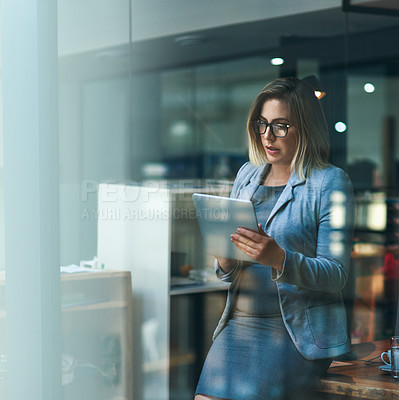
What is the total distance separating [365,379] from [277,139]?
818 mm

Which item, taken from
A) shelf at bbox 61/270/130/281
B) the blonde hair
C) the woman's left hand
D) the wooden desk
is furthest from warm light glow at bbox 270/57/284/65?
shelf at bbox 61/270/130/281

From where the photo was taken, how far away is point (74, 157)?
281cm

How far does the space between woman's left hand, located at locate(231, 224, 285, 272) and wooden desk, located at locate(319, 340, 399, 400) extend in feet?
1.22

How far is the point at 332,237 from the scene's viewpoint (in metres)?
1.96

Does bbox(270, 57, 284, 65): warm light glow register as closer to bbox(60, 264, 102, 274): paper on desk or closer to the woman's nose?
the woman's nose

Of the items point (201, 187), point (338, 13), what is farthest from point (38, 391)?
point (338, 13)

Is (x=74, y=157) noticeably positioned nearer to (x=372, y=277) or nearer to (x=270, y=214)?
(x=270, y=214)

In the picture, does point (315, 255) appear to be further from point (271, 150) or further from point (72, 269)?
point (72, 269)

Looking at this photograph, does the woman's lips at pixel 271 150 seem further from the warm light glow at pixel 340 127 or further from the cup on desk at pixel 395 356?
the cup on desk at pixel 395 356

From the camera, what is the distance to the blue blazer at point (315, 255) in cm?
195

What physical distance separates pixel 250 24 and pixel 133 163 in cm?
78

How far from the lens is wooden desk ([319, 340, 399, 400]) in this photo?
1.92 meters

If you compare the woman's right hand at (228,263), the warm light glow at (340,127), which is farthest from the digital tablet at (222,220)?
the warm light glow at (340,127)

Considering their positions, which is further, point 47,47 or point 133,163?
point 47,47
